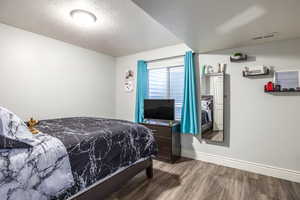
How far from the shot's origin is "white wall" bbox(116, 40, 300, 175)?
2.32 meters

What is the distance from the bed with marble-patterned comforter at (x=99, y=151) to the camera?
1.38 m

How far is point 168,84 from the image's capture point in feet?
11.9

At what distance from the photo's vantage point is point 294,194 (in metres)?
1.95

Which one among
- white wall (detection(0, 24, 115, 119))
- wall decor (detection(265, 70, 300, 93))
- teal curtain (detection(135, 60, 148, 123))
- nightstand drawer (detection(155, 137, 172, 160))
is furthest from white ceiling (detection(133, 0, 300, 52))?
white wall (detection(0, 24, 115, 119))

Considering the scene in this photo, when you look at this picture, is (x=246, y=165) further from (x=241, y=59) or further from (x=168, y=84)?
(x=168, y=84)

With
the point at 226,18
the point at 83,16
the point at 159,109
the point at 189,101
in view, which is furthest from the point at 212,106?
the point at 83,16

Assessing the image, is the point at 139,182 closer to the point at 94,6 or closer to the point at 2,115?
the point at 2,115

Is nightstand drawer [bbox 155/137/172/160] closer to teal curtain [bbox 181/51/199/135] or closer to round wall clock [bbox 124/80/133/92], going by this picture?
teal curtain [bbox 181/51/199/135]

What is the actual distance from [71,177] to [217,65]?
287cm

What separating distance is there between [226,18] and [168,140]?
2.17 metres

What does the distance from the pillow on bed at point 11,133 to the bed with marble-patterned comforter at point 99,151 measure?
30 centimetres

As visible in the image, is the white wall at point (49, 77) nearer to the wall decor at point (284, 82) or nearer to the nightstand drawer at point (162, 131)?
the nightstand drawer at point (162, 131)

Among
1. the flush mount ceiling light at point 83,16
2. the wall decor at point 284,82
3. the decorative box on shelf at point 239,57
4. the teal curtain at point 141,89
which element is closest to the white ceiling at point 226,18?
the decorative box on shelf at point 239,57

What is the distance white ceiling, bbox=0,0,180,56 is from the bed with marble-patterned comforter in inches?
63.5
